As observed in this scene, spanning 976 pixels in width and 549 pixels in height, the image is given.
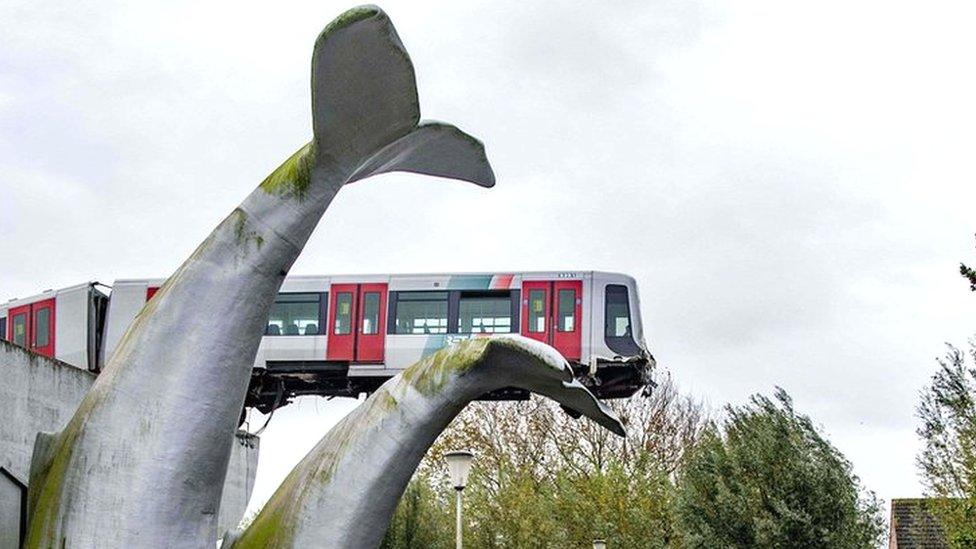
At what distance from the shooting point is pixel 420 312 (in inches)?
1243

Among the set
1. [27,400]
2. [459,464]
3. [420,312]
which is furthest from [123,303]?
[27,400]

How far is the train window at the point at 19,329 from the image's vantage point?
32312mm

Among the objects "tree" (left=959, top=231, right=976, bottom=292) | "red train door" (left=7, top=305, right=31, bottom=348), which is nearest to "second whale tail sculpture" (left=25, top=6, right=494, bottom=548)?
"tree" (left=959, top=231, right=976, bottom=292)

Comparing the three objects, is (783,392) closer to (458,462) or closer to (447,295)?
(447,295)

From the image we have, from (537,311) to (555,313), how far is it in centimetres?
37

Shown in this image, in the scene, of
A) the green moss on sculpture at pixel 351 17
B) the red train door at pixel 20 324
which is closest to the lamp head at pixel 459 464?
the green moss on sculpture at pixel 351 17

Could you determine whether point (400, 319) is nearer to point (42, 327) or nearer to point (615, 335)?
point (615, 335)

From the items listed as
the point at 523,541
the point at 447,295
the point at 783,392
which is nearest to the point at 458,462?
the point at 447,295

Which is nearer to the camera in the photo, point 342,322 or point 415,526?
point 342,322

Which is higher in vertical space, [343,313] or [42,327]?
[343,313]

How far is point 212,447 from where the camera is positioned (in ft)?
32.8

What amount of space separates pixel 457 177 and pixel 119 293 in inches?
836

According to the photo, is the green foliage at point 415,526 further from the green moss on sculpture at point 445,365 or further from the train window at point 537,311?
the green moss on sculpture at point 445,365

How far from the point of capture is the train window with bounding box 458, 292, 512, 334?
31.4m
